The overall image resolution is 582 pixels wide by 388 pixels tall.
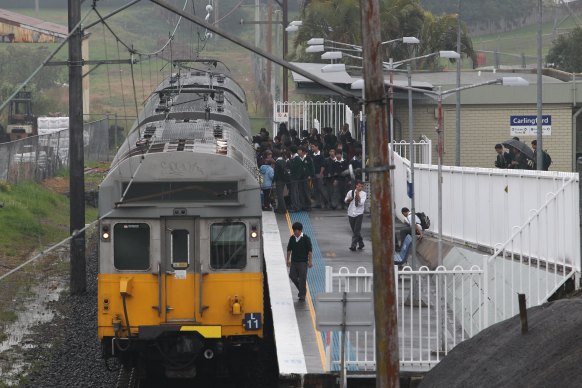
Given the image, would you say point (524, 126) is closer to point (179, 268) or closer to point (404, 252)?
point (404, 252)

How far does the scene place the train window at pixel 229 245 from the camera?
18.3 meters

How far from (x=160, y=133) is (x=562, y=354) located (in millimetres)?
9857

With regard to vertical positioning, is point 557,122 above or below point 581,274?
above

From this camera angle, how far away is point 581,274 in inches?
690

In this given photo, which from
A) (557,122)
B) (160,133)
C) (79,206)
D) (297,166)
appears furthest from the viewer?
(557,122)

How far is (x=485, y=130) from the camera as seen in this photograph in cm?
4116

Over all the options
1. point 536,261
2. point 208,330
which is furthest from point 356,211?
point 208,330

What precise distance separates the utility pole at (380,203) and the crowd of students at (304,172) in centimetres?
1533

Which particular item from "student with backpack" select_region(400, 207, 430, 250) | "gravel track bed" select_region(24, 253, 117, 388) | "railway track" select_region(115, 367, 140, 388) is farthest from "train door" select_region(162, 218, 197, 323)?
"student with backpack" select_region(400, 207, 430, 250)

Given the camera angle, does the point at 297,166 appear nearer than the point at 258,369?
No

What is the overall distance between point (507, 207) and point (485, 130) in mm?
20088

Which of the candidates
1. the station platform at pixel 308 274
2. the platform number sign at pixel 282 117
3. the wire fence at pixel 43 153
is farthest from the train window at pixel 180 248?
the platform number sign at pixel 282 117

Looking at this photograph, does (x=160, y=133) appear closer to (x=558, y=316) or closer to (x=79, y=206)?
(x=79, y=206)

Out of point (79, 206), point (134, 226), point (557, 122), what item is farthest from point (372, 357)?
point (557, 122)
